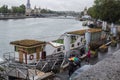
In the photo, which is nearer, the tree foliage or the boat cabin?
the boat cabin

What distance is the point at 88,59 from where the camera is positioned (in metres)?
16.6

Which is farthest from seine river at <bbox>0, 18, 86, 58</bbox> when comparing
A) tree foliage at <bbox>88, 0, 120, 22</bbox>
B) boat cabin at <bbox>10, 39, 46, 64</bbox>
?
boat cabin at <bbox>10, 39, 46, 64</bbox>

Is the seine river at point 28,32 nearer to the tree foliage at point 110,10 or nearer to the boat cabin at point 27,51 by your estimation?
the tree foliage at point 110,10

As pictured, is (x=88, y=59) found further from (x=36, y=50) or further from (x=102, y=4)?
(x=102, y=4)

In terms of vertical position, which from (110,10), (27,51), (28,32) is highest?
(110,10)

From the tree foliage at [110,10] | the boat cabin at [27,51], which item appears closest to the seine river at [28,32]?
the tree foliage at [110,10]

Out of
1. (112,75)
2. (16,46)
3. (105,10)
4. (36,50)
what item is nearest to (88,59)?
(36,50)

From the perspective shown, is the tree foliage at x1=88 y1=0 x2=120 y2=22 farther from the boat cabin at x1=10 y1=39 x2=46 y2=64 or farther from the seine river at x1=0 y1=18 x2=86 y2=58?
the boat cabin at x1=10 y1=39 x2=46 y2=64

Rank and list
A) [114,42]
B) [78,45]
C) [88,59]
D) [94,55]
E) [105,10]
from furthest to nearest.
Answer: [105,10] → [114,42] → [78,45] → [94,55] → [88,59]

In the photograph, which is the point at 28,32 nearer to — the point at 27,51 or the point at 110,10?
the point at 110,10

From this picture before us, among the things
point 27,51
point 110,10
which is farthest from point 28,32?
point 27,51

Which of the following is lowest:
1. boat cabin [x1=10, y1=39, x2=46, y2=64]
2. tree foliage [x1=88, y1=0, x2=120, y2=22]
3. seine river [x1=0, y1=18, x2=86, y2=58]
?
seine river [x1=0, y1=18, x2=86, y2=58]

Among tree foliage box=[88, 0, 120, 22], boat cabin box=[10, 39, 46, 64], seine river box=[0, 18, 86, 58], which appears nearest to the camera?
boat cabin box=[10, 39, 46, 64]

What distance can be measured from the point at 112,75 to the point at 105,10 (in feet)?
87.5
